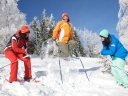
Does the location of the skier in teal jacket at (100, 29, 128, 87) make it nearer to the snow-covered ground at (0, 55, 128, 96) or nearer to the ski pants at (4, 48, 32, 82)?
the snow-covered ground at (0, 55, 128, 96)

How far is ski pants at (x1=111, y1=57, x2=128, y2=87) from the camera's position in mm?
11008

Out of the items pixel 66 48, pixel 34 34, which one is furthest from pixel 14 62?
pixel 34 34

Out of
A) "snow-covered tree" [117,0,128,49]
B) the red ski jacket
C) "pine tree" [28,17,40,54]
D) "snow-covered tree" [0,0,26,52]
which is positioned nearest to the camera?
the red ski jacket

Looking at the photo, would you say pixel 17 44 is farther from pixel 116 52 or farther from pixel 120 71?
pixel 120 71

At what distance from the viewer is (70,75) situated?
1291cm

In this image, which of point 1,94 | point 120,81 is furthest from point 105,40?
point 1,94

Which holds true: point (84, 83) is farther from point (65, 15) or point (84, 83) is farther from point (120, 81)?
point (65, 15)

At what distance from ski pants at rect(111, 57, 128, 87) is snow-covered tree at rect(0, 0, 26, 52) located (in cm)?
3111

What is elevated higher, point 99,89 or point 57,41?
point 57,41

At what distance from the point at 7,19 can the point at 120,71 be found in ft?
110

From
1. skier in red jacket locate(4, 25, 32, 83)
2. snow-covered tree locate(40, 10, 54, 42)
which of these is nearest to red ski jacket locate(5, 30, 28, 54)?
skier in red jacket locate(4, 25, 32, 83)

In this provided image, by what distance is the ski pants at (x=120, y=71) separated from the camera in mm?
11008

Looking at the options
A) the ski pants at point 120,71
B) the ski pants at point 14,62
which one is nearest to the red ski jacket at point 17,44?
the ski pants at point 14,62

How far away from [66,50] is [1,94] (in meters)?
5.40
